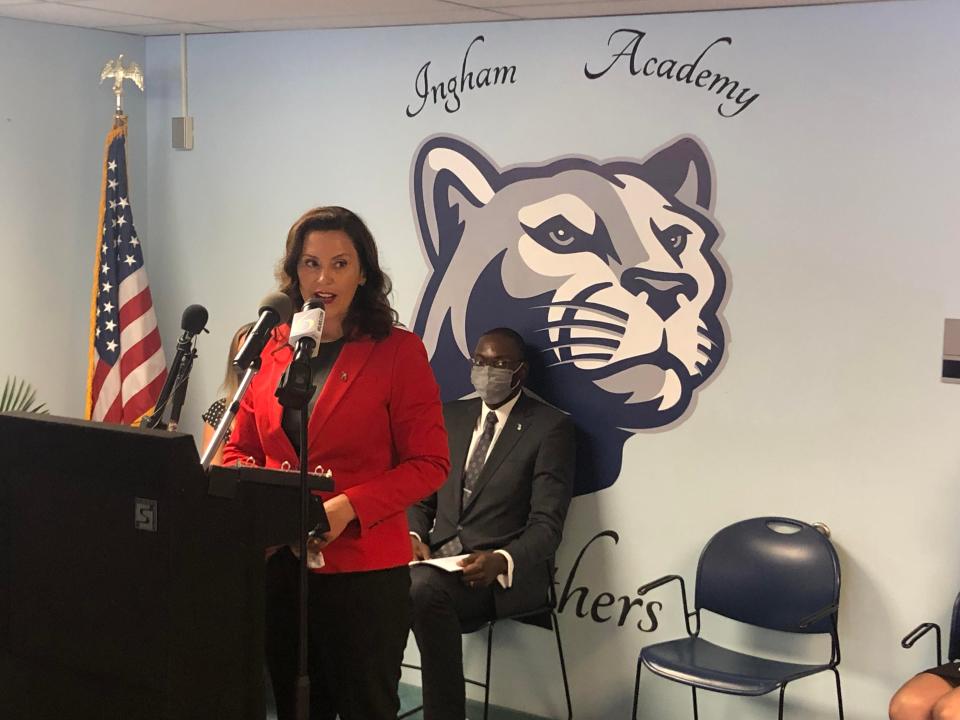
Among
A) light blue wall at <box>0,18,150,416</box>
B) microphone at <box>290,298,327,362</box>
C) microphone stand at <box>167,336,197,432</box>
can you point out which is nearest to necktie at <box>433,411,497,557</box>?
light blue wall at <box>0,18,150,416</box>

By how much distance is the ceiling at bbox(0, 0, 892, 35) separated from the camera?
4.07 metres

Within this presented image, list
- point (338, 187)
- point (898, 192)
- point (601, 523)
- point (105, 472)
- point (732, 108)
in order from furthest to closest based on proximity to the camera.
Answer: point (338, 187)
point (601, 523)
point (732, 108)
point (898, 192)
point (105, 472)

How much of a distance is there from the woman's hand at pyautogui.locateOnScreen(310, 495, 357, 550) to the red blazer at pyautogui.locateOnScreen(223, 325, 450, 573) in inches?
1.3

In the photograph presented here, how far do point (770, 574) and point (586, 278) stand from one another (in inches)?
50.3

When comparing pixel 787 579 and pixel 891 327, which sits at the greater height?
pixel 891 327

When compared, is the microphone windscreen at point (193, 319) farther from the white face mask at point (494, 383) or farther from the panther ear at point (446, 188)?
the panther ear at point (446, 188)

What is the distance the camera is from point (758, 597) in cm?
407

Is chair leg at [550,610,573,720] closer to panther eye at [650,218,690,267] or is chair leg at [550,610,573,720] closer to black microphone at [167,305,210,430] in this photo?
panther eye at [650,218,690,267]

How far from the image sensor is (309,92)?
5031mm

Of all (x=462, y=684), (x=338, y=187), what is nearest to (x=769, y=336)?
(x=462, y=684)

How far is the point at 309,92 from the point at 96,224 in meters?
1.13

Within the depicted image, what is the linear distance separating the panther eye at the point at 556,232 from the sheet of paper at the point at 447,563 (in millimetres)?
1241

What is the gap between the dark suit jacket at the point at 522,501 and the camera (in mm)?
4277

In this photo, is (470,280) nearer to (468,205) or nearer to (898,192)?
(468,205)
